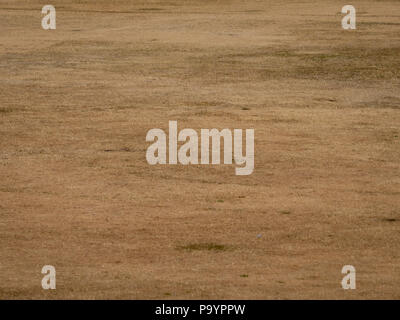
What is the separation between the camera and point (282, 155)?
1145cm

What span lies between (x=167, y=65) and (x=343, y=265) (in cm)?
1070

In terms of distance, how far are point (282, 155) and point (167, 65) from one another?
6.90 meters

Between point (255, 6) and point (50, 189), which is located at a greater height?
point (255, 6)

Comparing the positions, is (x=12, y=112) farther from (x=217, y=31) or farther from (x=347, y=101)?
(x=217, y=31)

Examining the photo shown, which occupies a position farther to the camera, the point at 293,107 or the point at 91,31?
the point at 91,31

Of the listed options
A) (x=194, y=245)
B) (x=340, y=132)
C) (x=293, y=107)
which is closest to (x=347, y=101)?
(x=293, y=107)

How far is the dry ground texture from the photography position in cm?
761

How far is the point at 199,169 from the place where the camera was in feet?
35.6

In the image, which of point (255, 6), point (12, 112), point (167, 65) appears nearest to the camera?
point (12, 112)

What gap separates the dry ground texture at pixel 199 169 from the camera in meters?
7.61

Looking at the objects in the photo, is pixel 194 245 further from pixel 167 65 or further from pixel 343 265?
pixel 167 65

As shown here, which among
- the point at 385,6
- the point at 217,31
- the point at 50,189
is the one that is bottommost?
the point at 50,189

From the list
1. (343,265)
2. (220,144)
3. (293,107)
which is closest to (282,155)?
(220,144)

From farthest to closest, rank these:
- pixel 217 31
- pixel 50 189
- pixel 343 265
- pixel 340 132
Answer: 1. pixel 217 31
2. pixel 340 132
3. pixel 50 189
4. pixel 343 265
